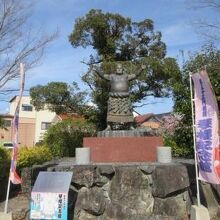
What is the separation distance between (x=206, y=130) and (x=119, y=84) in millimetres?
4145

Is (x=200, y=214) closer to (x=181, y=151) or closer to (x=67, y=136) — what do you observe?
(x=181, y=151)

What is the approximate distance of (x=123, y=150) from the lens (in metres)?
9.12

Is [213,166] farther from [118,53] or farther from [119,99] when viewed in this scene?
[118,53]

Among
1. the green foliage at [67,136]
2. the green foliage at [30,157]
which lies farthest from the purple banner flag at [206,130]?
the green foliage at [67,136]

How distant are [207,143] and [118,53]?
50.8ft

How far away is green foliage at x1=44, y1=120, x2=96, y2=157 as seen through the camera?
19.2 m

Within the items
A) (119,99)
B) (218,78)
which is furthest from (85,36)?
(119,99)

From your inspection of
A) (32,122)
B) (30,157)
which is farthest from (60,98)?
(32,122)

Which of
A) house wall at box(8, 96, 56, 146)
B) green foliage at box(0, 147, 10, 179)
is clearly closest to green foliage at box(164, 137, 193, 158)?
green foliage at box(0, 147, 10, 179)

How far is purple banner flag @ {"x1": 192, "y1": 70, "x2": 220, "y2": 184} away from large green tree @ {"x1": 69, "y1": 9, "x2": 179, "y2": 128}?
12267mm

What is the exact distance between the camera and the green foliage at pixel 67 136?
62.8 ft

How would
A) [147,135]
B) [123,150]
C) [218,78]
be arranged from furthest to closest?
1. [218,78]
2. [147,135]
3. [123,150]

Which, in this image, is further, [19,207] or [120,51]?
[120,51]

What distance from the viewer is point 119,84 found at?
1023cm
